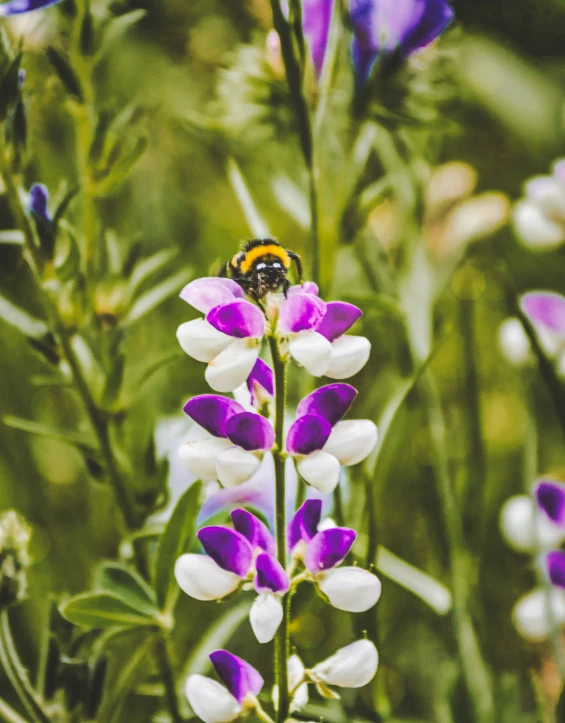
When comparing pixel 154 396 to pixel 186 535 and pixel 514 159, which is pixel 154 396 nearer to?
pixel 186 535

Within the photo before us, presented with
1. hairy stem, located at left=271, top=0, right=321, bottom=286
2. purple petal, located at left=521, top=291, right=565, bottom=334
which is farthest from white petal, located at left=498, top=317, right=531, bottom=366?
hairy stem, located at left=271, top=0, right=321, bottom=286

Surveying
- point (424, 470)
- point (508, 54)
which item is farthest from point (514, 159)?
point (424, 470)

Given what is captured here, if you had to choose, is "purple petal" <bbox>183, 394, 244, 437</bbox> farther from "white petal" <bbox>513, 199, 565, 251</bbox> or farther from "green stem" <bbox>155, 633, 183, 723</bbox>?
"white petal" <bbox>513, 199, 565, 251</bbox>

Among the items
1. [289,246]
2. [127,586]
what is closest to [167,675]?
[127,586]

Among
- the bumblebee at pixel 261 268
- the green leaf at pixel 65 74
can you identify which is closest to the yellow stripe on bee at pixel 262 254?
the bumblebee at pixel 261 268

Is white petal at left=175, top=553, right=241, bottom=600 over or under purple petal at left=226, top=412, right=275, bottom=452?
under

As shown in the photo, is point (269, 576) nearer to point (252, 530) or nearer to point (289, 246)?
point (252, 530)
